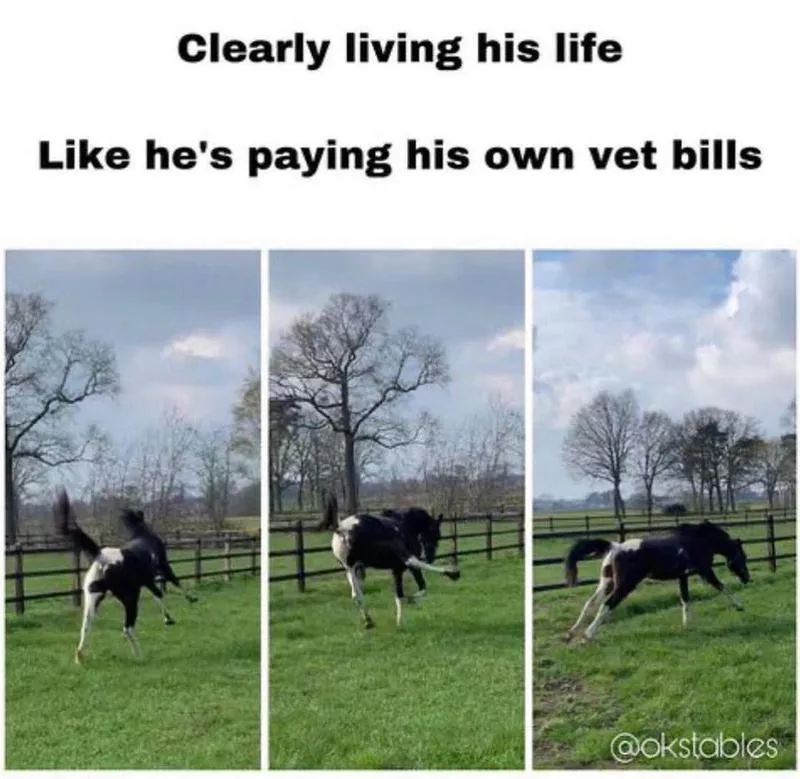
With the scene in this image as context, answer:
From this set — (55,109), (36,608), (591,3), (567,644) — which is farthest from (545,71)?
(36,608)

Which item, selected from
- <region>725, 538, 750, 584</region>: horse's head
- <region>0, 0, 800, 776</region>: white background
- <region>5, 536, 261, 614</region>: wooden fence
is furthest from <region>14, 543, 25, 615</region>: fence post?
<region>725, 538, 750, 584</region>: horse's head

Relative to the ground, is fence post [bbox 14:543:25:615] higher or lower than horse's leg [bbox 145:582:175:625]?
higher

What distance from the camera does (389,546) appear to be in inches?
338

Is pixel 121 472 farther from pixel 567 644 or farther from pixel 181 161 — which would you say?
pixel 567 644

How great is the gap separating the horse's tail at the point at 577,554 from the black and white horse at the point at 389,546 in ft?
2.31

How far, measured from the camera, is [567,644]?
836 cm

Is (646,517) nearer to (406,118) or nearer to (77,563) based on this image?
(406,118)

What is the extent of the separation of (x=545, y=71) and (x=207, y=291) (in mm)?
2519

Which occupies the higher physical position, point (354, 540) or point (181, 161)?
point (181, 161)

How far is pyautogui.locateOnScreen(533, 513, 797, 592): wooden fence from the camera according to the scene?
8.38 metres

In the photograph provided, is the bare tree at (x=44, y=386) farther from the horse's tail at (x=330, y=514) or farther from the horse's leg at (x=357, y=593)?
the horse's leg at (x=357, y=593)

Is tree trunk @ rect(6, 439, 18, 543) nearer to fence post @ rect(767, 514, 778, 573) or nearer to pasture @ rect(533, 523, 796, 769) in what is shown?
pasture @ rect(533, 523, 796, 769)

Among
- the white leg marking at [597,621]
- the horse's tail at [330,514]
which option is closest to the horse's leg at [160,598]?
the horse's tail at [330,514]

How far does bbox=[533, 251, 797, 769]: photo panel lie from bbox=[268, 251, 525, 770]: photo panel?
221 mm
